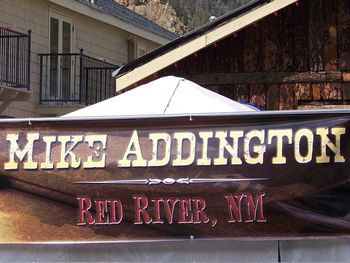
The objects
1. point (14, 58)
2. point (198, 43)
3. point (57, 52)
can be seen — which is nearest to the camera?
point (198, 43)

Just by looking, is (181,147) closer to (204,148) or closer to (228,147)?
(204,148)

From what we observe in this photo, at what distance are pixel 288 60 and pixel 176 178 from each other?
439 cm

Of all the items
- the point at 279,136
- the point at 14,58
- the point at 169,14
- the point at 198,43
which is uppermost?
the point at 169,14

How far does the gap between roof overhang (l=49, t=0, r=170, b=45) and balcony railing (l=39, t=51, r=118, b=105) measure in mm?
1181

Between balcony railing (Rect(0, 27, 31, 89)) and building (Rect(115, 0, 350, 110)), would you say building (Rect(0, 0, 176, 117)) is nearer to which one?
balcony railing (Rect(0, 27, 31, 89))

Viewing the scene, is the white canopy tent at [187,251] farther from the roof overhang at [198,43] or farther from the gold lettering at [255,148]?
the roof overhang at [198,43]

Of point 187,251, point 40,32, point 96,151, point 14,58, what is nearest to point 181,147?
point 96,151

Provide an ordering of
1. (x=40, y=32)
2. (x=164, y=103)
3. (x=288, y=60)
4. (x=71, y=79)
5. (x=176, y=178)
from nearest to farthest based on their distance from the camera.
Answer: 1. (x=176, y=178)
2. (x=164, y=103)
3. (x=288, y=60)
4. (x=40, y=32)
5. (x=71, y=79)

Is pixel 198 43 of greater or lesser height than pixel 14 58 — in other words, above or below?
below

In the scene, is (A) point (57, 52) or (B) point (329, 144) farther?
(A) point (57, 52)

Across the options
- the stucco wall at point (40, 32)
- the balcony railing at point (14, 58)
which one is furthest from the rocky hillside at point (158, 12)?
the balcony railing at point (14, 58)

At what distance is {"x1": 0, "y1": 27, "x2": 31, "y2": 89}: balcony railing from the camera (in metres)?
16.6

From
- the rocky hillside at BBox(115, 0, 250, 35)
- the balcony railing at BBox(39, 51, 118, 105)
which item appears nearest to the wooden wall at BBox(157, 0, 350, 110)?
the balcony railing at BBox(39, 51, 118, 105)

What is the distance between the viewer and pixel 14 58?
17.0 m
